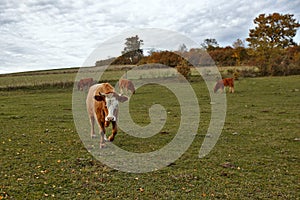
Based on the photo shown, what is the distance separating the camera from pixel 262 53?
162ft

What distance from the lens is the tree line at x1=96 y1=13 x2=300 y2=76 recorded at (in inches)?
1358

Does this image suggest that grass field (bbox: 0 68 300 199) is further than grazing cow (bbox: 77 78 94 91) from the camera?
No

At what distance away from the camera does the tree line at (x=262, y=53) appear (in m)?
34.5

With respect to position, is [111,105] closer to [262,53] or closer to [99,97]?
[99,97]

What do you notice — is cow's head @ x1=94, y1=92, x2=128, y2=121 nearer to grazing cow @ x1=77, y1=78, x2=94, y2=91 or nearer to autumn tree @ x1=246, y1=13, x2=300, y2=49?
grazing cow @ x1=77, y1=78, x2=94, y2=91

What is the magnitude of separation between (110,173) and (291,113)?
11.1 meters

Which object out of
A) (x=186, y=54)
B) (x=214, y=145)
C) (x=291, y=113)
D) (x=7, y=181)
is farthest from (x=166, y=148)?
(x=186, y=54)

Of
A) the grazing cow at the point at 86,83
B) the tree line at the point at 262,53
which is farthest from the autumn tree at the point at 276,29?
the grazing cow at the point at 86,83

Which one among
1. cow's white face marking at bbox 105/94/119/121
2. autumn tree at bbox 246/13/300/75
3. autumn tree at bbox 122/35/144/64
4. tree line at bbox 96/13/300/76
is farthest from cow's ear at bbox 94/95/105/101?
autumn tree at bbox 246/13/300/75

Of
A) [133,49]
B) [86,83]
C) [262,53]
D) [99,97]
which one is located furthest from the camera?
[262,53]

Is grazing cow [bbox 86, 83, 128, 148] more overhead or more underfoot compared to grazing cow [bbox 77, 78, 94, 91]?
more underfoot

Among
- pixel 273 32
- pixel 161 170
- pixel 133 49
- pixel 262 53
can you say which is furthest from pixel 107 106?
pixel 273 32

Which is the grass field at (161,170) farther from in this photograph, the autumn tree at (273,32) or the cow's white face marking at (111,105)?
the autumn tree at (273,32)

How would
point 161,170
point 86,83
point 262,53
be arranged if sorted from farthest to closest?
point 262,53 < point 86,83 < point 161,170
